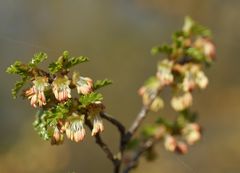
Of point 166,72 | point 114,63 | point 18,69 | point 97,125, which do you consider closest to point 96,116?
point 97,125

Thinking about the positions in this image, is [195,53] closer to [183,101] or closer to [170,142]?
[183,101]

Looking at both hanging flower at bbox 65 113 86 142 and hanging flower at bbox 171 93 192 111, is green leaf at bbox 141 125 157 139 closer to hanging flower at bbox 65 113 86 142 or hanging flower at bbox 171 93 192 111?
hanging flower at bbox 171 93 192 111

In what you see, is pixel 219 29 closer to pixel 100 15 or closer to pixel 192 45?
pixel 100 15

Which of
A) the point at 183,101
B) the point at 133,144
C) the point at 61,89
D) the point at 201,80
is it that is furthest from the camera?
the point at 133,144

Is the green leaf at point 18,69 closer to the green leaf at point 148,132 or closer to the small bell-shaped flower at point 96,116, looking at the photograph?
the small bell-shaped flower at point 96,116

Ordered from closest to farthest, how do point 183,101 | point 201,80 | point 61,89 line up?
point 61,89
point 201,80
point 183,101

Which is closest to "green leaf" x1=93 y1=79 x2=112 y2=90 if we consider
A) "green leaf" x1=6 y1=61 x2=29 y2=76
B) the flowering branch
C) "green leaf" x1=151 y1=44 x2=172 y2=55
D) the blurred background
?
the flowering branch
